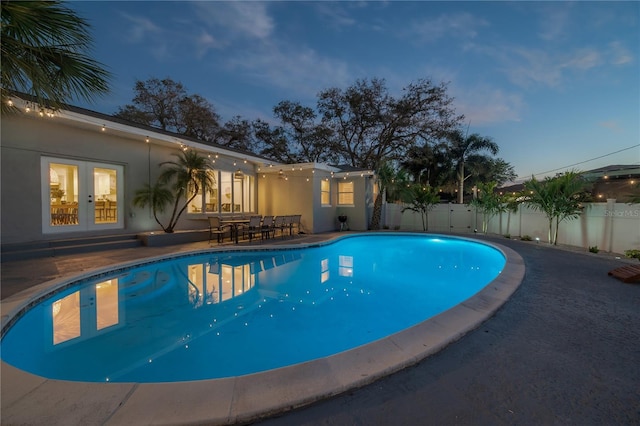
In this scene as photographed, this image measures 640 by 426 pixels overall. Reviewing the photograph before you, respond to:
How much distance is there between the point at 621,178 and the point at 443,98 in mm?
9893

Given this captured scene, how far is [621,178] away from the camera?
13758 millimetres

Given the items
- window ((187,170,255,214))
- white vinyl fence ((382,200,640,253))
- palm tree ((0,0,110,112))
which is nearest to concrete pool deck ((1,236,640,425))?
palm tree ((0,0,110,112))

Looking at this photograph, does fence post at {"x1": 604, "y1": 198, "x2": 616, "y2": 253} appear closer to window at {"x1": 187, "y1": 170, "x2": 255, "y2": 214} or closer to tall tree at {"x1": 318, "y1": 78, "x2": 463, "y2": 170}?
tall tree at {"x1": 318, "y1": 78, "x2": 463, "y2": 170}

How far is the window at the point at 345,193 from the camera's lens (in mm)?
14086

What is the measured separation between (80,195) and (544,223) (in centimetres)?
1527

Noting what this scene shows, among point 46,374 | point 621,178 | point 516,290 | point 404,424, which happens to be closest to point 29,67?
point 46,374

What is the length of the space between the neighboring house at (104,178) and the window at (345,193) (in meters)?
1.01

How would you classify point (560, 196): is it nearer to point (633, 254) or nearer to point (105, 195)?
point (633, 254)

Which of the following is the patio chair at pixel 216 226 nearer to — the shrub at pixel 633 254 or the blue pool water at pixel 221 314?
the blue pool water at pixel 221 314

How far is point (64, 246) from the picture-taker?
7098 mm

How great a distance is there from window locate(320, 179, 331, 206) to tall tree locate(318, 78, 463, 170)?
488 centimetres

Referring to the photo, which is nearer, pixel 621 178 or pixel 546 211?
pixel 546 211

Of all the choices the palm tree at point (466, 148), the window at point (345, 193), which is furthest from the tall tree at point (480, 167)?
the window at point (345, 193)

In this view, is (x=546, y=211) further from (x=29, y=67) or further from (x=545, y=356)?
(x=29, y=67)
